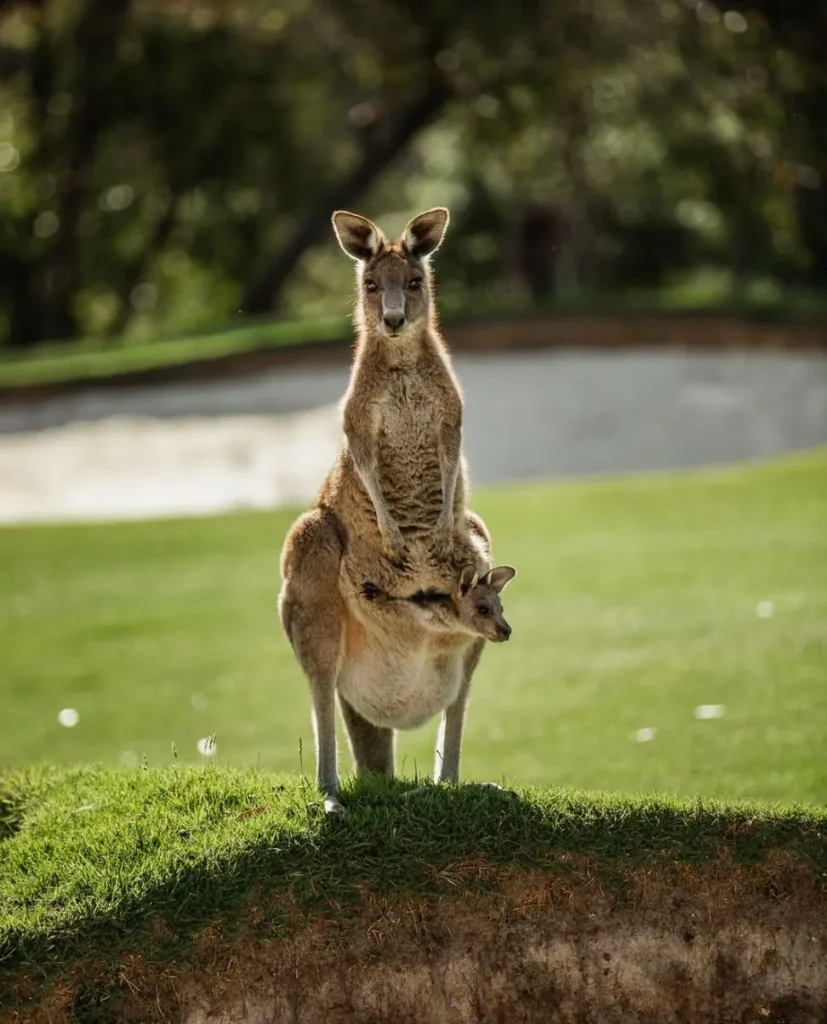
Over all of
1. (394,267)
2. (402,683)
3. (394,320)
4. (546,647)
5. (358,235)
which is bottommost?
(546,647)

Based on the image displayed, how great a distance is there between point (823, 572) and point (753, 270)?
28.4 meters

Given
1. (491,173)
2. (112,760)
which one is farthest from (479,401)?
(491,173)

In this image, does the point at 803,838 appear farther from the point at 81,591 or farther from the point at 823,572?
the point at 81,591

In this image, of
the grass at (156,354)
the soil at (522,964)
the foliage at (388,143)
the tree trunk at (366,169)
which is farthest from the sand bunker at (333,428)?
the soil at (522,964)

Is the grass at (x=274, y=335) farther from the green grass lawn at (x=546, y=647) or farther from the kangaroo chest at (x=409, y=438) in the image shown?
the kangaroo chest at (x=409, y=438)

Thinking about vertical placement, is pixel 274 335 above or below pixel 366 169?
below

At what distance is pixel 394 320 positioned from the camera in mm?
5363

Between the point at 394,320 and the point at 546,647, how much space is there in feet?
16.2

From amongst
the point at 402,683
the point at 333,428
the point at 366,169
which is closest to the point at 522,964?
the point at 402,683

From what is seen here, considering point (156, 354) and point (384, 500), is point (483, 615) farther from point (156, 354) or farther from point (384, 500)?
point (156, 354)

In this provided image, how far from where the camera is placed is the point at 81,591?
1291cm

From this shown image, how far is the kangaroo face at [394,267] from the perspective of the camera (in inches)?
212

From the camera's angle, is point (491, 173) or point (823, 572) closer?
point (823, 572)

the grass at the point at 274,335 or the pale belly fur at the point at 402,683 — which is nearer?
the pale belly fur at the point at 402,683
